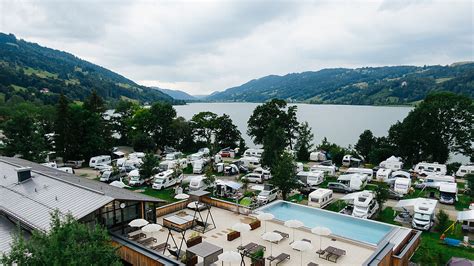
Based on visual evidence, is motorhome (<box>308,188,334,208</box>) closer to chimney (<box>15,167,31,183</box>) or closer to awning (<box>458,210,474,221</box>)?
awning (<box>458,210,474,221</box>)

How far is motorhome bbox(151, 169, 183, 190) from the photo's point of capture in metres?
26.5

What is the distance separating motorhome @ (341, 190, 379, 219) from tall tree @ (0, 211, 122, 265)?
15.9 metres

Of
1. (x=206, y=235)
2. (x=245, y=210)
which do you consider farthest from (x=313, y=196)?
(x=206, y=235)

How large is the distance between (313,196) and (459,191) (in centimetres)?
1431

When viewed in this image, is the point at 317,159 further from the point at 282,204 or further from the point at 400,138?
the point at 282,204

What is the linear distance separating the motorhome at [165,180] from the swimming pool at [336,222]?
443 inches

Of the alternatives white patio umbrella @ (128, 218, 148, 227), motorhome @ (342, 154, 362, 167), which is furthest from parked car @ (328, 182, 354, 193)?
white patio umbrella @ (128, 218, 148, 227)

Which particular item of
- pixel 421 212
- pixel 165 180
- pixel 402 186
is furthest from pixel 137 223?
pixel 402 186

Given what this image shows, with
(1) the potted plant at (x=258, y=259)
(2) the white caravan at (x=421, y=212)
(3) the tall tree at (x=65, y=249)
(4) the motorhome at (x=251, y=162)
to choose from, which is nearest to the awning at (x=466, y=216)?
(2) the white caravan at (x=421, y=212)

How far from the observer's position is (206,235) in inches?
578

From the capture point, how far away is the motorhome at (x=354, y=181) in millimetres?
25275

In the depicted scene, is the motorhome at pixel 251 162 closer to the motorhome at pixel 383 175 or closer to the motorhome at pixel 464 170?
the motorhome at pixel 383 175

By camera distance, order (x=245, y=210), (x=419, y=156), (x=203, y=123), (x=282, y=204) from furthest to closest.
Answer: (x=203, y=123)
(x=419, y=156)
(x=282, y=204)
(x=245, y=210)

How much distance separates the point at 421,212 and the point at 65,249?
1868cm
